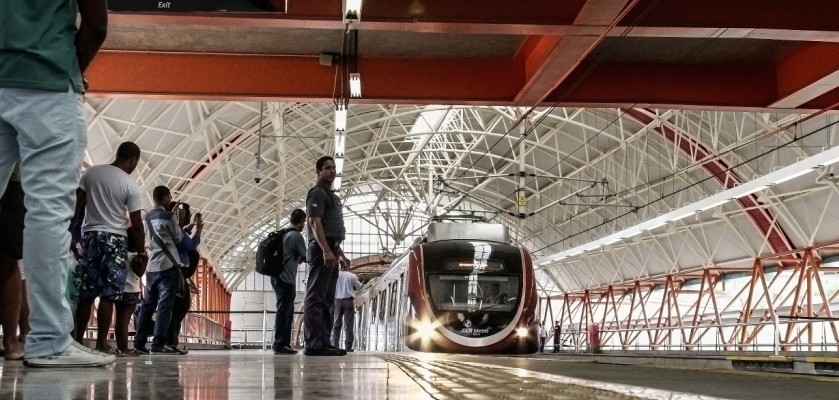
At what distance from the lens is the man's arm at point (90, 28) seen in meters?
3.92

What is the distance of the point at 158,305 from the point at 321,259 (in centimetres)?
164

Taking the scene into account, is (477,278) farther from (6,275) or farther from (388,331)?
(6,275)

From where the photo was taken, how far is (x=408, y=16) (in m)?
10.1

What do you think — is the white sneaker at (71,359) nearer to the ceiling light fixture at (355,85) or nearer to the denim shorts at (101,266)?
the denim shorts at (101,266)

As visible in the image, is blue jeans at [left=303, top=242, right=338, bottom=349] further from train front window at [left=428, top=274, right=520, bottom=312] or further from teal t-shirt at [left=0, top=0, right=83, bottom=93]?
train front window at [left=428, top=274, right=520, bottom=312]

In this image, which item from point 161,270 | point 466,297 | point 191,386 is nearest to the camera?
point 191,386

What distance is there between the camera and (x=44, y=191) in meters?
3.72

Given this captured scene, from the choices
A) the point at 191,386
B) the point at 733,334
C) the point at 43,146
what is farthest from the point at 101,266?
the point at 733,334

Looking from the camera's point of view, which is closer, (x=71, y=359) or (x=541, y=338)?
(x=71, y=359)

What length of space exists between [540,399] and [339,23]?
8.32 meters

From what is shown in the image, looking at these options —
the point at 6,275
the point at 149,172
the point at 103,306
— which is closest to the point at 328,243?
the point at 103,306

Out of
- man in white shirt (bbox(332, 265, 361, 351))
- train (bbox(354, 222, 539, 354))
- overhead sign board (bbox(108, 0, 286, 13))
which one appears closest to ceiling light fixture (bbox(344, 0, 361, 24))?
overhead sign board (bbox(108, 0, 286, 13))

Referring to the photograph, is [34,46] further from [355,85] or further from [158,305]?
[355,85]

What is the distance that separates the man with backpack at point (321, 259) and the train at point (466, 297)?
200 inches
